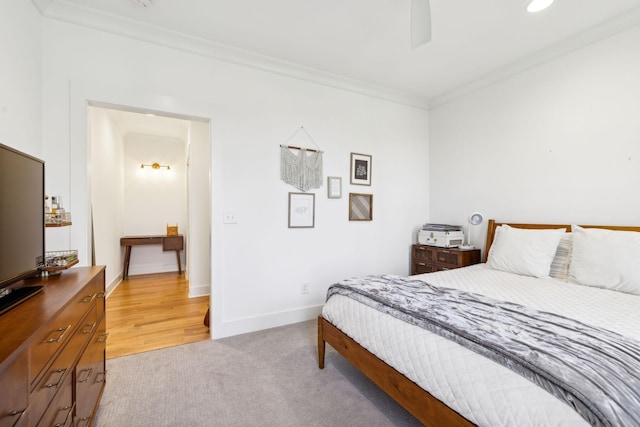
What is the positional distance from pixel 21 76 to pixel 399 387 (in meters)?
2.93

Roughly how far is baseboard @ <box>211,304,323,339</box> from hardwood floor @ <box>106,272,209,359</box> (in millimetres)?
181

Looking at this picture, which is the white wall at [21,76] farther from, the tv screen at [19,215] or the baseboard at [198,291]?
the baseboard at [198,291]

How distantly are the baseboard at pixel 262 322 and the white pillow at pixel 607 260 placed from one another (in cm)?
236

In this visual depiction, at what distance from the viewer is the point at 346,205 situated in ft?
11.2

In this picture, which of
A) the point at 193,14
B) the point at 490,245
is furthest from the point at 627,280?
the point at 193,14

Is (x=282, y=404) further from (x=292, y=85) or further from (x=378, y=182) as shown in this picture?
(x=292, y=85)

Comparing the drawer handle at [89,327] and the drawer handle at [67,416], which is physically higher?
the drawer handle at [89,327]

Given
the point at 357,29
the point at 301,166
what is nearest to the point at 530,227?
the point at 301,166

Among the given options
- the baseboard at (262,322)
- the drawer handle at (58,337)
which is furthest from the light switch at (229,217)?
the drawer handle at (58,337)

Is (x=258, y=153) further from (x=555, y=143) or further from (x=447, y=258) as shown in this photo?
(x=555, y=143)

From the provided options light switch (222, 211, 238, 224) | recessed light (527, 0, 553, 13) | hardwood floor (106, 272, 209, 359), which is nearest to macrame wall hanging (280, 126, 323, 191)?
light switch (222, 211, 238, 224)

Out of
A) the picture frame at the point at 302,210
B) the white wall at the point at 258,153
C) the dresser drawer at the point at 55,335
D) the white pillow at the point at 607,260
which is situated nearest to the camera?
the dresser drawer at the point at 55,335

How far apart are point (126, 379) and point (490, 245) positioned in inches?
141

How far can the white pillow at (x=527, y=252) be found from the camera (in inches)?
96.9
